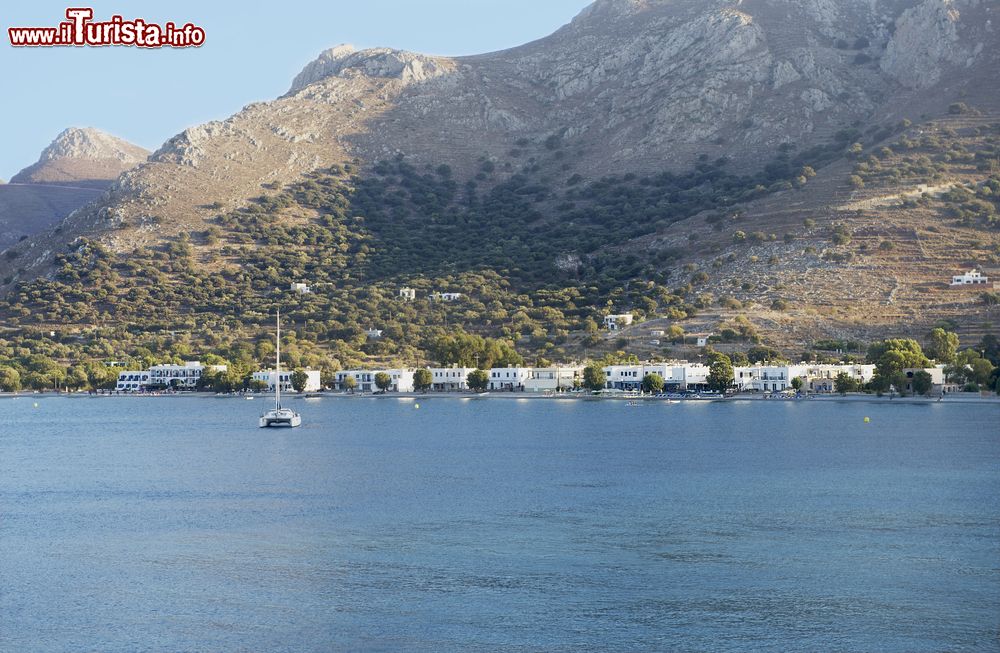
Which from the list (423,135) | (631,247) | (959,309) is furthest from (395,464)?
(423,135)

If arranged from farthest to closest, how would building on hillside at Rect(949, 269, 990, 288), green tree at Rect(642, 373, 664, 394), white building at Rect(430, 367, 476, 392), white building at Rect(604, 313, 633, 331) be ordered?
white building at Rect(604, 313, 633, 331)
white building at Rect(430, 367, 476, 392)
building on hillside at Rect(949, 269, 990, 288)
green tree at Rect(642, 373, 664, 394)

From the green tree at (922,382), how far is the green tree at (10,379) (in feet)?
302

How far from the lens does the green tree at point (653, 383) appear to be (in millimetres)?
122438

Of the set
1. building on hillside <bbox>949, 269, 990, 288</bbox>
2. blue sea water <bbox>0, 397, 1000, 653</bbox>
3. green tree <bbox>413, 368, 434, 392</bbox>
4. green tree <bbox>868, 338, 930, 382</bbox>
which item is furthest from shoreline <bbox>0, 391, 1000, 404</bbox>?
blue sea water <bbox>0, 397, 1000, 653</bbox>

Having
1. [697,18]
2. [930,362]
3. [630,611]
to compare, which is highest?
[697,18]

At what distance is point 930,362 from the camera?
115750 millimetres

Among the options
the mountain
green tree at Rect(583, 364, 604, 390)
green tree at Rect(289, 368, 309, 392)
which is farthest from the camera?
the mountain

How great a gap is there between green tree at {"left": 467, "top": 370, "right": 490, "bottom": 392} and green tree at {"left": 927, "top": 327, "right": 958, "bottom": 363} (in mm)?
43689

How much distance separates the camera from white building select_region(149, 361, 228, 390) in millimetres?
143875

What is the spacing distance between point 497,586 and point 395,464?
3230cm

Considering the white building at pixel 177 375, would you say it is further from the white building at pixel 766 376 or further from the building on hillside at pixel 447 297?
the white building at pixel 766 376

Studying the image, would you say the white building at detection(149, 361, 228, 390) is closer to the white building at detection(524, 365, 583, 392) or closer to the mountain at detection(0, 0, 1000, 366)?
the mountain at detection(0, 0, 1000, 366)

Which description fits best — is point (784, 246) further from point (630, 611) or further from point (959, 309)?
point (630, 611)

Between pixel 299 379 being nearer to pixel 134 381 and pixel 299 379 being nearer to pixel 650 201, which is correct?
pixel 134 381
